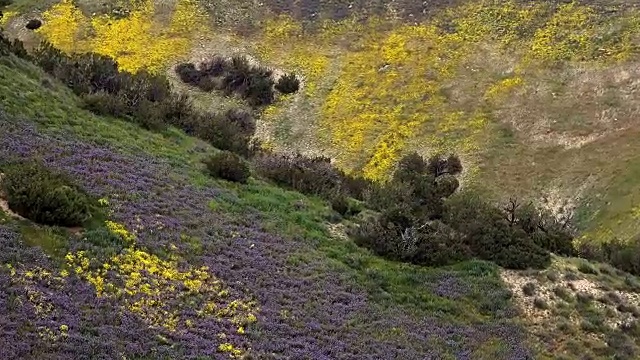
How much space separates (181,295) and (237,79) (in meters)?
30.4

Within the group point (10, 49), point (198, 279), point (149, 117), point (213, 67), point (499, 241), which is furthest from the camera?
point (213, 67)

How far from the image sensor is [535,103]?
122ft

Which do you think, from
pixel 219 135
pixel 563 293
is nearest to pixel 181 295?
pixel 563 293

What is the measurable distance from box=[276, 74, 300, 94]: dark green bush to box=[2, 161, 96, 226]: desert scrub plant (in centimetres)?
2690

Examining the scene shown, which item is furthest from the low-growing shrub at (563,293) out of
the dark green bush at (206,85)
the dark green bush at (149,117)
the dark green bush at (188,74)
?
the dark green bush at (188,74)

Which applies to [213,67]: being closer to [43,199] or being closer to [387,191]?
[387,191]

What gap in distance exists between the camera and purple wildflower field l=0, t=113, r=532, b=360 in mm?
11523

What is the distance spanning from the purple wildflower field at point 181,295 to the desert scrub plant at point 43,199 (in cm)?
75

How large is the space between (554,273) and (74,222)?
1269cm

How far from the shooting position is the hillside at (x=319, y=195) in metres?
13.2

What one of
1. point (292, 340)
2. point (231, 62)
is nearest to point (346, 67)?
point (231, 62)

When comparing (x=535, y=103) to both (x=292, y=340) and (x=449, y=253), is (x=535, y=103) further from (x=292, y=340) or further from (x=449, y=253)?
(x=292, y=340)

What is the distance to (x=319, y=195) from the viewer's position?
24.1 metres

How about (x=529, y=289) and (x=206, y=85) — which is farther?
(x=206, y=85)
